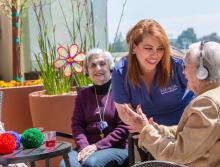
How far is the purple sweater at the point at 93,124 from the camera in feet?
10.9

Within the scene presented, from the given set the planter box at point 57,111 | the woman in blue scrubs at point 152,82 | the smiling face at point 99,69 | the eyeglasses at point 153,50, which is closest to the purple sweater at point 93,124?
the smiling face at point 99,69

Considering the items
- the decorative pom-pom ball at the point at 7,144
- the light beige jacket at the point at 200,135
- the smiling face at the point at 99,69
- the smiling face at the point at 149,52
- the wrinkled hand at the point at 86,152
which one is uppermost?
the smiling face at the point at 149,52

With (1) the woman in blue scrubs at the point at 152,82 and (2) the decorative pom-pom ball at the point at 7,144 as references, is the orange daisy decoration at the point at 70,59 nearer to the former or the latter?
(1) the woman in blue scrubs at the point at 152,82

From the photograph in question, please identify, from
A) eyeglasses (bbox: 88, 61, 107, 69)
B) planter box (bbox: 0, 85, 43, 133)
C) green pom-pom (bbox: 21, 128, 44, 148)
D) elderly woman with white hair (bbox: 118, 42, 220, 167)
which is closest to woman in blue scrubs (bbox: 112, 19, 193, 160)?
eyeglasses (bbox: 88, 61, 107, 69)

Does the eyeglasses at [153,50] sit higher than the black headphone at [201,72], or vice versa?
the eyeglasses at [153,50]

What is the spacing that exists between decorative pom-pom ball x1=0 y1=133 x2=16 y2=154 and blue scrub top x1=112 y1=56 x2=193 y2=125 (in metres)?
0.73

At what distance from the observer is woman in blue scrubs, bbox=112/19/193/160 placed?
3066mm

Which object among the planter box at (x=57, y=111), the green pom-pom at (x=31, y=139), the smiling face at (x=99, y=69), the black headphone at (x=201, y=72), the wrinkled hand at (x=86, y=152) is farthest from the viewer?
the planter box at (x=57, y=111)

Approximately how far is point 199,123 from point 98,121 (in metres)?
1.61

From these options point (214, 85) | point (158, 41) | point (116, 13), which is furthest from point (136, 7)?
point (214, 85)

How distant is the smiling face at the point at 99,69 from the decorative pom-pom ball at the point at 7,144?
35.5 inches

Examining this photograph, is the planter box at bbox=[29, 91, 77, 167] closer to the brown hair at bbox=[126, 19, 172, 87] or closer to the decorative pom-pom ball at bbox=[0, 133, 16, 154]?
the brown hair at bbox=[126, 19, 172, 87]

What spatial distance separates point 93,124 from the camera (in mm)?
3438

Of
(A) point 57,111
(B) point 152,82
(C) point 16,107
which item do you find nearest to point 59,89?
(A) point 57,111
